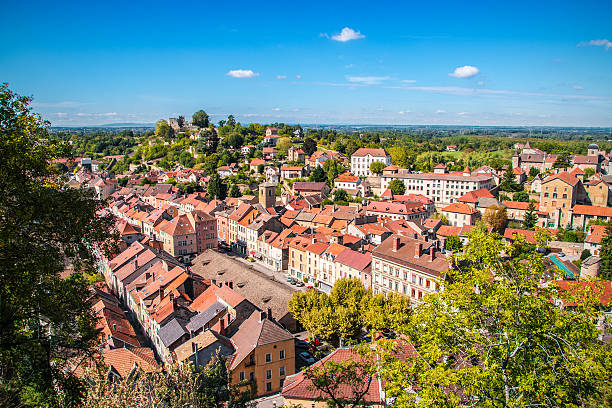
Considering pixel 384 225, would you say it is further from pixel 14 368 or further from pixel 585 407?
pixel 14 368

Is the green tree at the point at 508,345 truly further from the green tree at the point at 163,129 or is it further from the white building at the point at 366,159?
the green tree at the point at 163,129

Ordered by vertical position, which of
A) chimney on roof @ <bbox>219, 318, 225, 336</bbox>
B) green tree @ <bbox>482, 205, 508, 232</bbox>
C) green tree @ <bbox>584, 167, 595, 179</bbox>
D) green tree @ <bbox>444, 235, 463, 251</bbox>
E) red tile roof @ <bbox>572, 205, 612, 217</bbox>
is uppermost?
green tree @ <bbox>584, 167, 595, 179</bbox>

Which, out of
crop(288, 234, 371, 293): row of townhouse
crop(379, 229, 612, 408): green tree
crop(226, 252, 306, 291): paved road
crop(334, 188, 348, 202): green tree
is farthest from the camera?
crop(334, 188, 348, 202): green tree

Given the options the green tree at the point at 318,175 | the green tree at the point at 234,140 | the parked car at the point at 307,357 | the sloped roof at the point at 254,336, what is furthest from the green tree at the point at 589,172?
the green tree at the point at 234,140

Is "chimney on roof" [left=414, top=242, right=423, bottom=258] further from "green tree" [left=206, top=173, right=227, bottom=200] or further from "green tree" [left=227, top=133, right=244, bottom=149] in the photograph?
"green tree" [left=227, top=133, right=244, bottom=149]

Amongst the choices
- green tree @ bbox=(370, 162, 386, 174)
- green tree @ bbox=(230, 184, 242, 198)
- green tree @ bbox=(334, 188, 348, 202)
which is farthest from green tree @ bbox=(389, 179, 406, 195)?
green tree @ bbox=(230, 184, 242, 198)
